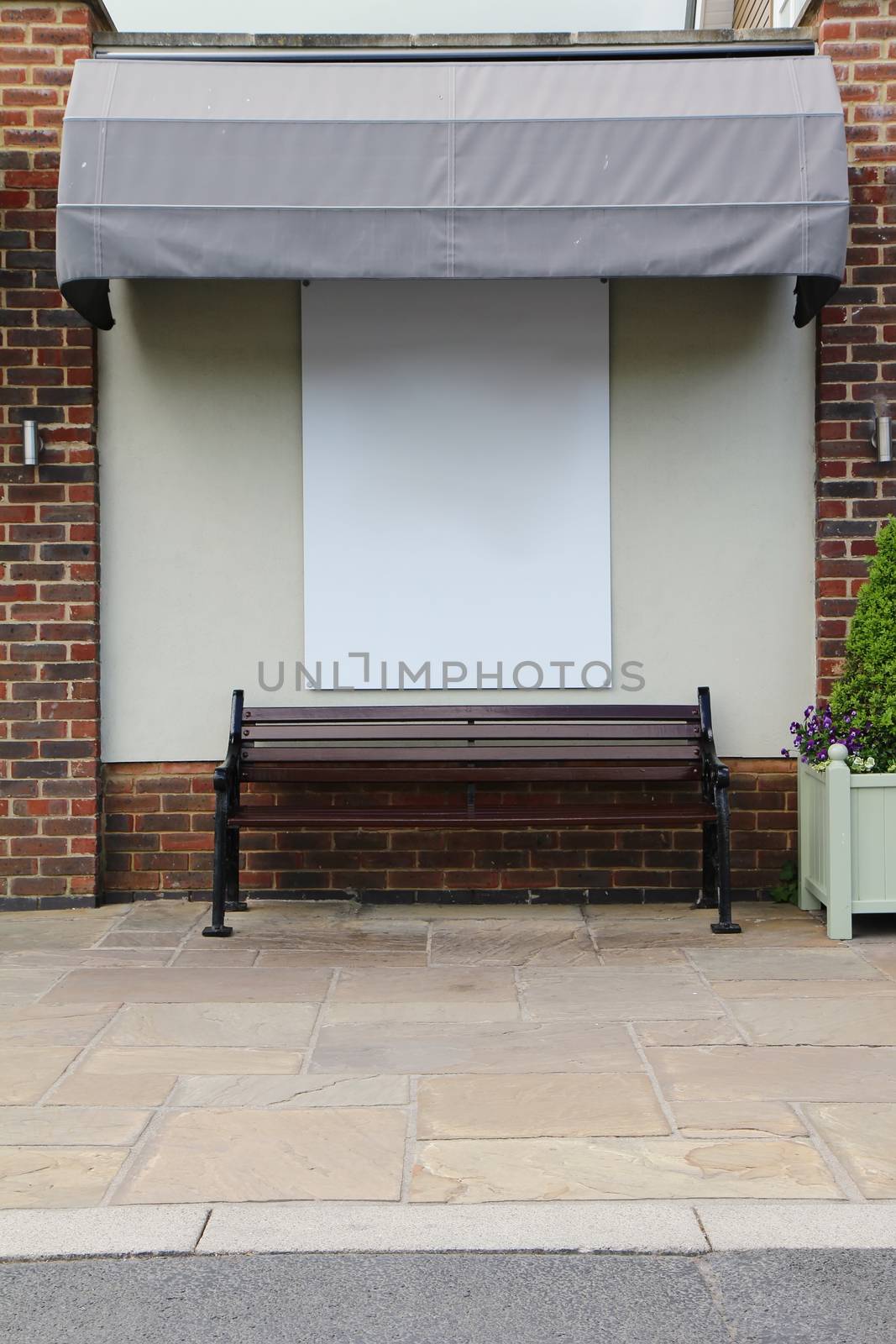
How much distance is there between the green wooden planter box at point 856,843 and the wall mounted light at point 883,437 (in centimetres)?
150

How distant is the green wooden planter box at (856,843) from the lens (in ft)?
18.5

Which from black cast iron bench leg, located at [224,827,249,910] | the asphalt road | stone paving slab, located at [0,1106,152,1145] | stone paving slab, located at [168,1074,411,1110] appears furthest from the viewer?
black cast iron bench leg, located at [224,827,249,910]

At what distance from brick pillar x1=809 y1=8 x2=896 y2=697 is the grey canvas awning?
631mm

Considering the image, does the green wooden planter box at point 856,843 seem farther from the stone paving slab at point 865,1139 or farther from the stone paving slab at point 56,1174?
the stone paving slab at point 56,1174

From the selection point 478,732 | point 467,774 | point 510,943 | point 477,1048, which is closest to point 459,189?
point 478,732

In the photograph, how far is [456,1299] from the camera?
2771 millimetres

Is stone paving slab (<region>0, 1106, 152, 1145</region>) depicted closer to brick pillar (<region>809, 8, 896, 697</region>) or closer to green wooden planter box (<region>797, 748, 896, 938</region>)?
green wooden planter box (<region>797, 748, 896, 938</region>)

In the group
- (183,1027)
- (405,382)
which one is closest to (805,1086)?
(183,1027)

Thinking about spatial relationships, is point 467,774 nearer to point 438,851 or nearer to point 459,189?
point 438,851

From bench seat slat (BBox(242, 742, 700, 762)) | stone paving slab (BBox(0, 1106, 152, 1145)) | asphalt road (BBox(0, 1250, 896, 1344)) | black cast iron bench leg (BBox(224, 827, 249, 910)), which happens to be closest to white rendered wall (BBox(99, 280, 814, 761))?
bench seat slat (BBox(242, 742, 700, 762))

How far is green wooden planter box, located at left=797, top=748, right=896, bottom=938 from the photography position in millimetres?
5633

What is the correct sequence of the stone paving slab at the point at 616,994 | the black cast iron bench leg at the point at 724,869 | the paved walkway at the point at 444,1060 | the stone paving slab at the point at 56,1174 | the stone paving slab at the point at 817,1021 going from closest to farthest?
the stone paving slab at the point at 56,1174 → the paved walkway at the point at 444,1060 → the stone paving slab at the point at 817,1021 → the stone paving slab at the point at 616,994 → the black cast iron bench leg at the point at 724,869

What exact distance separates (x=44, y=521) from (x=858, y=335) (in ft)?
13.0

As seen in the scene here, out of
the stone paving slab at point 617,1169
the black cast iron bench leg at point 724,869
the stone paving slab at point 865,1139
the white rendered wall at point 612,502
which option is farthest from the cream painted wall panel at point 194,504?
the stone paving slab at point 865,1139
